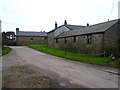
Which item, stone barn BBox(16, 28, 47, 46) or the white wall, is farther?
stone barn BBox(16, 28, 47, 46)

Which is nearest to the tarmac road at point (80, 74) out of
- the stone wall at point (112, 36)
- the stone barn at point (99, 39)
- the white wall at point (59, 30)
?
the stone barn at point (99, 39)

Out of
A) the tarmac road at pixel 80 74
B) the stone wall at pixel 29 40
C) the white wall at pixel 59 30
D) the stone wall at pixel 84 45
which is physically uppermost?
the white wall at pixel 59 30

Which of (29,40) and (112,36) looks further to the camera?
(29,40)

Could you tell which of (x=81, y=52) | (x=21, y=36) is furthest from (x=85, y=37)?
(x=21, y=36)

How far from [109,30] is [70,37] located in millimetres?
9603

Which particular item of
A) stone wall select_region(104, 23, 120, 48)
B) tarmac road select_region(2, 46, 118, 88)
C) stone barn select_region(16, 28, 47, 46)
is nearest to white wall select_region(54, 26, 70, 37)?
stone wall select_region(104, 23, 120, 48)

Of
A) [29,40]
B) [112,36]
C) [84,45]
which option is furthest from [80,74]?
[29,40]

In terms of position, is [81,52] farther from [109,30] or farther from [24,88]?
Answer: [24,88]

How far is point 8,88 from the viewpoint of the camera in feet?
20.4

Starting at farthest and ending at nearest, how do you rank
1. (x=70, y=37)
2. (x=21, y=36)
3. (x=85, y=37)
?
(x=21, y=36) < (x=70, y=37) < (x=85, y=37)

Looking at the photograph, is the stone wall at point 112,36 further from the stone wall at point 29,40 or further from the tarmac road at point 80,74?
the stone wall at point 29,40

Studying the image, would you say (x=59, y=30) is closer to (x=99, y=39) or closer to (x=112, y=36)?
(x=99, y=39)

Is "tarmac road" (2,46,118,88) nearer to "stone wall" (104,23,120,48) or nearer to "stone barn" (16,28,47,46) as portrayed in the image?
"stone wall" (104,23,120,48)

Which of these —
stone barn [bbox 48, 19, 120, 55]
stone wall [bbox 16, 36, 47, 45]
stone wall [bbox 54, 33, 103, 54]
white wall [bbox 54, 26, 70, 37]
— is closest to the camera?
Answer: stone barn [bbox 48, 19, 120, 55]
